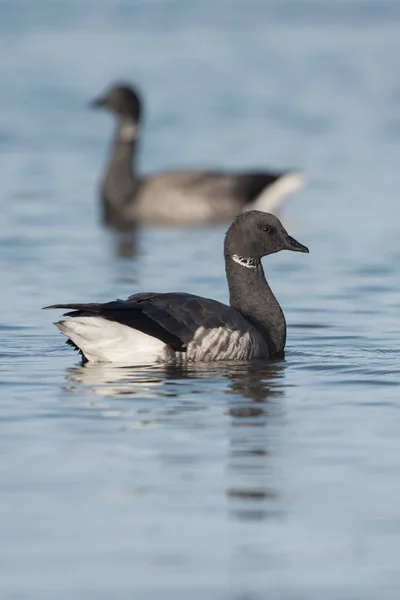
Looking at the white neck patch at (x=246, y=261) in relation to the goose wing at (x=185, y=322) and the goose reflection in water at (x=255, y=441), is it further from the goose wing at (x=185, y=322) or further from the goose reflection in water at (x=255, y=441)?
the goose reflection in water at (x=255, y=441)

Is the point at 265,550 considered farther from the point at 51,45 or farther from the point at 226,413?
the point at 51,45

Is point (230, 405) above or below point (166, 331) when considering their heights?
below

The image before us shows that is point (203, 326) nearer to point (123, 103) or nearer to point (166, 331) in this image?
point (166, 331)

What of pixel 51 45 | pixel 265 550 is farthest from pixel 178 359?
pixel 51 45

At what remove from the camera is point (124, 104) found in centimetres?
2356

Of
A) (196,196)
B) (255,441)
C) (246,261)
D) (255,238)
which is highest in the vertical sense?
(196,196)

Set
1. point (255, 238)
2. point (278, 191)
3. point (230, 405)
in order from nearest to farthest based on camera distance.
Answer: point (230, 405), point (255, 238), point (278, 191)

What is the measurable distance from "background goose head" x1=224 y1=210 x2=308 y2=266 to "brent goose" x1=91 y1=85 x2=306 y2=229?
9.38 m

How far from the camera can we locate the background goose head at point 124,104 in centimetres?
2350

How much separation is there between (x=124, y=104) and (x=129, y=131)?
497 millimetres

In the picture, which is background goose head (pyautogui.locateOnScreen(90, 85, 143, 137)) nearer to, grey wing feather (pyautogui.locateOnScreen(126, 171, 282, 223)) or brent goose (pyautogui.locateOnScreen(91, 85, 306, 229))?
brent goose (pyautogui.locateOnScreen(91, 85, 306, 229))

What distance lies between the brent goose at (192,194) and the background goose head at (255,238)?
9.38m

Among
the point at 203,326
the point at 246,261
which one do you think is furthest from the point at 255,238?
the point at 203,326

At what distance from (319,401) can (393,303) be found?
15.2ft
